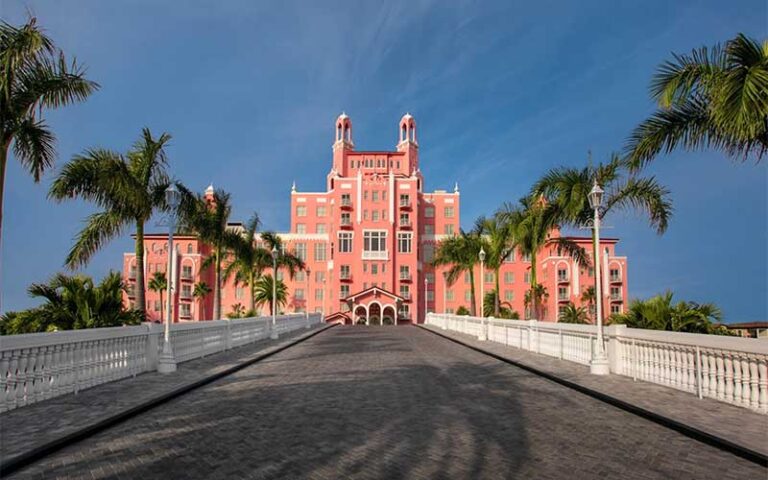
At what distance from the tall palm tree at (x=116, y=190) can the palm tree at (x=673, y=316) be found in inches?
611

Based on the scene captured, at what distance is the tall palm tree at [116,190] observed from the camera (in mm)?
17422

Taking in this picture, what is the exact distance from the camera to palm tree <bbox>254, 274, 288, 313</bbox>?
68250 mm

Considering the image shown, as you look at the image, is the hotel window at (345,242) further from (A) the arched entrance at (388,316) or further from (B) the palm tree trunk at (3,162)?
(B) the palm tree trunk at (3,162)

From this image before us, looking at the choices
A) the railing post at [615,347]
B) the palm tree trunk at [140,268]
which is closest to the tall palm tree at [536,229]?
the railing post at [615,347]

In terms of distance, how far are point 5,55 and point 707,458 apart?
1445 cm

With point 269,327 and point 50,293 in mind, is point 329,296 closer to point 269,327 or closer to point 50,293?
point 269,327

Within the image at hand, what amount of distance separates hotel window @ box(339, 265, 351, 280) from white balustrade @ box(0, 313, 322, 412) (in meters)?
58.3

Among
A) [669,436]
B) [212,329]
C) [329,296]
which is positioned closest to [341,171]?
[329,296]

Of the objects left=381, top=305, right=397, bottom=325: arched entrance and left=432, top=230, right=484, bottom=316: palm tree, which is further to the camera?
left=381, top=305, right=397, bottom=325: arched entrance

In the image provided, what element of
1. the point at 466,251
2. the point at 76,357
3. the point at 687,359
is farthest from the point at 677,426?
the point at 466,251

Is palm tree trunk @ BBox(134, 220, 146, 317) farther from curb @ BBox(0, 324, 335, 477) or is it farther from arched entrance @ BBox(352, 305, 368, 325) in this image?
arched entrance @ BBox(352, 305, 368, 325)

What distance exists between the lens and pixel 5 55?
11891mm

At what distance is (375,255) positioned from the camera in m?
74.6

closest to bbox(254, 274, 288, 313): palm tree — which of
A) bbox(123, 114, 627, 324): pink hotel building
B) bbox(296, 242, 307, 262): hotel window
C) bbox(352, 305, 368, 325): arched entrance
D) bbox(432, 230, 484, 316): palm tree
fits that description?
bbox(123, 114, 627, 324): pink hotel building
